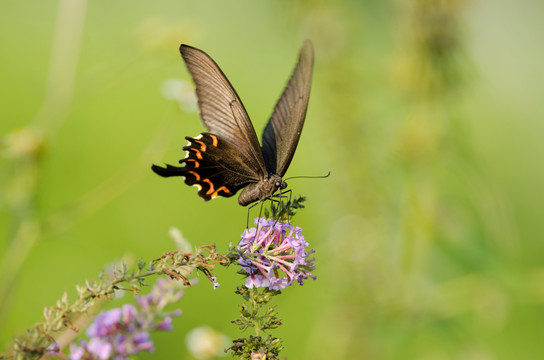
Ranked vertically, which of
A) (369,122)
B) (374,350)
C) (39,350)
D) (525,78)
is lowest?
(39,350)

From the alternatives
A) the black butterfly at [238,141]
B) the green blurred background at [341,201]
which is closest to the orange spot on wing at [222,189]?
the black butterfly at [238,141]

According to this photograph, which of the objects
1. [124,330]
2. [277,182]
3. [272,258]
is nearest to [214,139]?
[277,182]

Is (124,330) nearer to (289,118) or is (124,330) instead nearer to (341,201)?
(289,118)

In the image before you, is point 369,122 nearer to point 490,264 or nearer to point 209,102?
point 490,264

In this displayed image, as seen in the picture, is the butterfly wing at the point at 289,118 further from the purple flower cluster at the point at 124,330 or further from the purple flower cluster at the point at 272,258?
the purple flower cluster at the point at 124,330

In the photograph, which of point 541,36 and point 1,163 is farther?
point 541,36

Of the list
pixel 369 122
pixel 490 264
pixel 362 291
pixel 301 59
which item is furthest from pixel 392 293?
pixel 301 59
